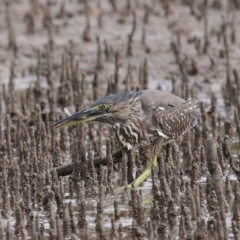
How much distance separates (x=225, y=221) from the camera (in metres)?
6.90

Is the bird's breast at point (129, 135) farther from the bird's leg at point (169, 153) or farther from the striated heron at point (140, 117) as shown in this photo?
the bird's leg at point (169, 153)

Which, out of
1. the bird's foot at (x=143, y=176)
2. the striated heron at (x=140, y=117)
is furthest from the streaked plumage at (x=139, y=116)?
the bird's foot at (x=143, y=176)

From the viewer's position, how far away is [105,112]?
27.0 ft

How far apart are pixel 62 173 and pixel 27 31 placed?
5.44m

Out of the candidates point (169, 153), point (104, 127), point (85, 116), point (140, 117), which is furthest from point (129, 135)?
point (104, 127)

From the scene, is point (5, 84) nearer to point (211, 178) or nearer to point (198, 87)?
point (198, 87)

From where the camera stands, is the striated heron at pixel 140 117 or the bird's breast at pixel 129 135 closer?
the striated heron at pixel 140 117

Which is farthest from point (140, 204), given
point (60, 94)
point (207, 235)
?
point (60, 94)

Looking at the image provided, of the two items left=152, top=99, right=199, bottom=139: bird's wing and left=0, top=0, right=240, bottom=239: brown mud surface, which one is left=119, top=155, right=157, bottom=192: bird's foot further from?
left=152, top=99, right=199, bottom=139: bird's wing

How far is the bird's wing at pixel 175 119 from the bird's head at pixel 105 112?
337 millimetres

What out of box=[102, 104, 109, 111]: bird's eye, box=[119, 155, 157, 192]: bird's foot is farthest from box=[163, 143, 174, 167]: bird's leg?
box=[102, 104, 109, 111]: bird's eye

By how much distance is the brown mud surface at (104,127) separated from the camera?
23.2ft

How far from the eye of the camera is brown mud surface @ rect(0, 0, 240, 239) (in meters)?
7.07

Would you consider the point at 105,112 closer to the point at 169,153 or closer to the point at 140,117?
the point at 140,117
